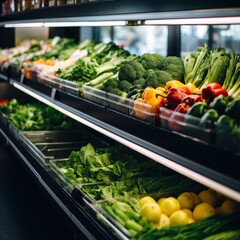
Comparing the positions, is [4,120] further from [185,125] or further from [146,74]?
[185,125]

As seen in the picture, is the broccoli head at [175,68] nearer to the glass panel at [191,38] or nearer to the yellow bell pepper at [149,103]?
the yellow bell pepper at [149,103]

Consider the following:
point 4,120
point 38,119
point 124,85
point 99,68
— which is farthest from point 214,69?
point 4,120

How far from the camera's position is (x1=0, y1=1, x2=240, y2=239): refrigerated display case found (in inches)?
67.1

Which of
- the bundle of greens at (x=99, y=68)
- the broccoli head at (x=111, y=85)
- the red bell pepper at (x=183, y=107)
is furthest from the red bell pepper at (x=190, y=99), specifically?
the bundle of greens at (x=99, y=68)

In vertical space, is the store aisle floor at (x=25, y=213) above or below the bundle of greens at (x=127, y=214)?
below

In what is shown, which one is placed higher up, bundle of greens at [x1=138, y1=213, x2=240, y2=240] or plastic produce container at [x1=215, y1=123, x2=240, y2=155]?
plastic produce container at [x1=215, y1=123, x2=240, y2=155]

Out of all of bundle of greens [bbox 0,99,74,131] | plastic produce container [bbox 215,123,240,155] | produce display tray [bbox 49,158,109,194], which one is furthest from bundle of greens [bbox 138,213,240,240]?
bundle of greens [bbox 0,99,74,131]

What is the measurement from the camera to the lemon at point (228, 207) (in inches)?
89.3

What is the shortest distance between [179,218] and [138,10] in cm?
92

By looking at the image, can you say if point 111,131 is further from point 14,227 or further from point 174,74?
point 14,227

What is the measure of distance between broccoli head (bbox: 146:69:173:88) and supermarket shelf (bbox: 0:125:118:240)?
2.56ft

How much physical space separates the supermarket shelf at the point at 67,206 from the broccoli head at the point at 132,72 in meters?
0.78

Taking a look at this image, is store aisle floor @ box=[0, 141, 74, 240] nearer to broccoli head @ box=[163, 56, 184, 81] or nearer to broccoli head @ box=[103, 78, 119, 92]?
broccoli head @ box=[103, 78, 119, 92]

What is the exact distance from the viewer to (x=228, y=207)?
2.28m
